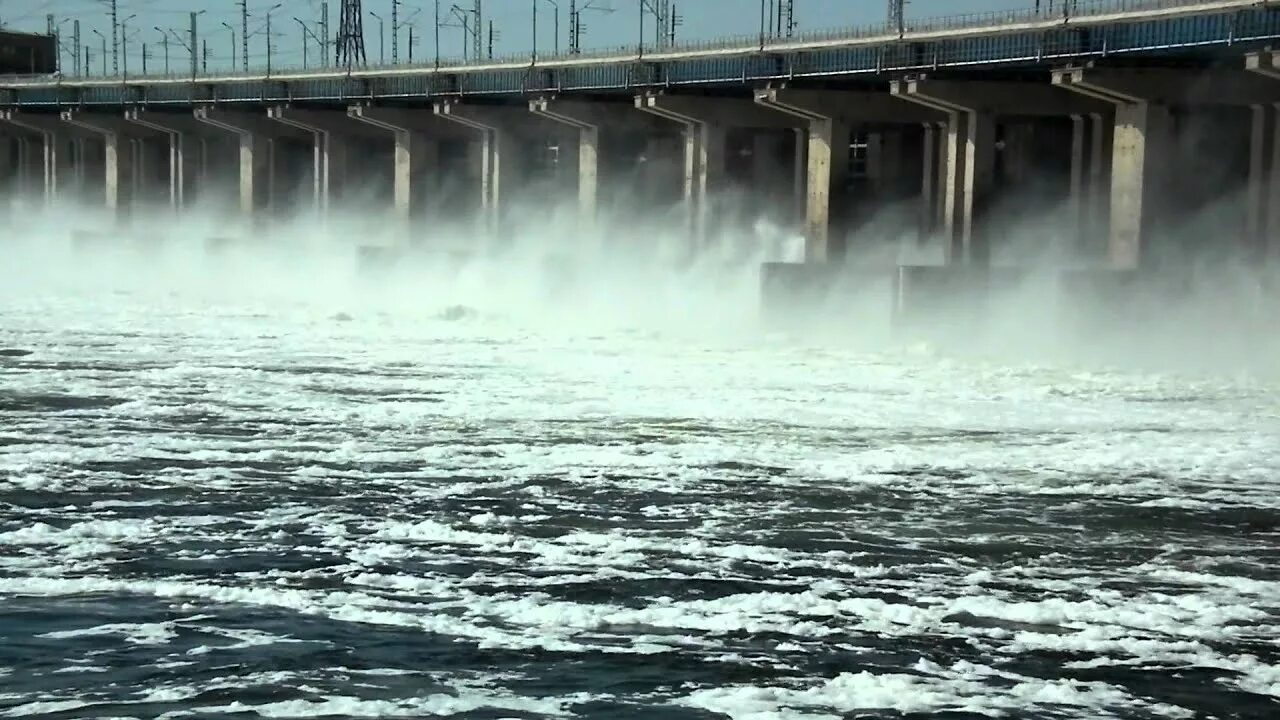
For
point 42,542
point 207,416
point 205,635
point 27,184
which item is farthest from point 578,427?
point 27,184

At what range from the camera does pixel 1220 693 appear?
10492 mm

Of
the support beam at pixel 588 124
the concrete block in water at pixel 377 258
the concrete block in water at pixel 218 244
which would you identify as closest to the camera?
the support beam at pixel 588 124

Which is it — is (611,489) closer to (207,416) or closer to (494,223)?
(207,416)

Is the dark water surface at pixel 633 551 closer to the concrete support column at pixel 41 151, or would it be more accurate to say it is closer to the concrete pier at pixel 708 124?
the concrete pier at pixel 708 124

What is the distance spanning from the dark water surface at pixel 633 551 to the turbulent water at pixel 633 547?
0.05 meters

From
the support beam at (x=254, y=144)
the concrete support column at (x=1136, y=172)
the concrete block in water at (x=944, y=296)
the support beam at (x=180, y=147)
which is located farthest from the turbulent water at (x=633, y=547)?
the support beam at (x=180, y=147)

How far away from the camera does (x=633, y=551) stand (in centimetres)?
1452

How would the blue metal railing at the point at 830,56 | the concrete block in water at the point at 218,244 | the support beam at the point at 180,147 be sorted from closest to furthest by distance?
the blue metal railing at the point at 830,56, the concrete block in water at the point at 218,244, the support beam at the point at 180,147

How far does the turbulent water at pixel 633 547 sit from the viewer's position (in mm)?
10570

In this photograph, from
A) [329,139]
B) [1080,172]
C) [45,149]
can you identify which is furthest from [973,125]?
[45,149]

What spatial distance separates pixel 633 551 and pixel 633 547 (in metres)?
0.16

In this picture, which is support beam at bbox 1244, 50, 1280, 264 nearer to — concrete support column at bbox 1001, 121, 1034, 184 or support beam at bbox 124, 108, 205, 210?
concrete support column at bbox 1001, 121, 1034, 184

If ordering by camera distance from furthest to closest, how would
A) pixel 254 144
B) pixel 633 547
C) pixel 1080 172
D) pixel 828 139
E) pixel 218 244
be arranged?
pixel 254 144 < pixel 218 244 < pixel 828 139 < pixel 1080 172 < pixel 633 547

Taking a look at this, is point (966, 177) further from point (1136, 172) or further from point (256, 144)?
point (256, 144)
